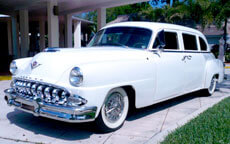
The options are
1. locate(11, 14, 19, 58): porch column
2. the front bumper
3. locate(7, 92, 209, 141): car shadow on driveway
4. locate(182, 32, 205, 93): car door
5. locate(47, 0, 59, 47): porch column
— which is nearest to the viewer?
the front bumper

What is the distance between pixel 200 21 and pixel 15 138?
61.2 ft

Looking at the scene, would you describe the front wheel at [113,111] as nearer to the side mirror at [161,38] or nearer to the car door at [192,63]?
the side mirror at [161,38]

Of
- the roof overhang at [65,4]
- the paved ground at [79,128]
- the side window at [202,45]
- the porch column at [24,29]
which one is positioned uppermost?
the roof overhang at [65,4]

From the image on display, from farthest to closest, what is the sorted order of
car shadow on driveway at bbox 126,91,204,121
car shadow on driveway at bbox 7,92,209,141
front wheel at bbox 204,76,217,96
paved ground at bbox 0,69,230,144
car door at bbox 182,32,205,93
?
front wheel at bbox 204,76,217,96
car door at bbox 182,32,205,93
car shadow on driveway at bbox 126,91,204,121
car shadow on driveway at bbox 7,92,209,141
paved ground at bbox 0,69,230,144

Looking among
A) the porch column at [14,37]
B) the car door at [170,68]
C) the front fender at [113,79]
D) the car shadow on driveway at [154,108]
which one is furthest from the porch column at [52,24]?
the front fender at [113,79]

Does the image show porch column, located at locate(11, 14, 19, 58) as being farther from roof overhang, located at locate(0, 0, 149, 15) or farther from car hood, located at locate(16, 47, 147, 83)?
car hood, located at locate(16, 47, 147, 83)

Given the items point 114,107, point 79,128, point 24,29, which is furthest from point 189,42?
point 24,29

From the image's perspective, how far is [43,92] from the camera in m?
3.63

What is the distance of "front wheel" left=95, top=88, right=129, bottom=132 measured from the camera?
3.87 meters

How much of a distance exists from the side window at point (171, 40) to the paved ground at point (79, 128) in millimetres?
1440

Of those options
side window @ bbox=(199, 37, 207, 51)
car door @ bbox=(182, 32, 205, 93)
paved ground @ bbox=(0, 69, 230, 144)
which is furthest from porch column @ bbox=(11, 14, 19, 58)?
car door @ bbox=(182, 32, 205, 93)

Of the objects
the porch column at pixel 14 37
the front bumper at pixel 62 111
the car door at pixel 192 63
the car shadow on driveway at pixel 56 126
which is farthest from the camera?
the porch column at pixel 14 37

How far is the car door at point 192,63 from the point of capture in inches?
223

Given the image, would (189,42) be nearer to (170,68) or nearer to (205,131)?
(170,68)
